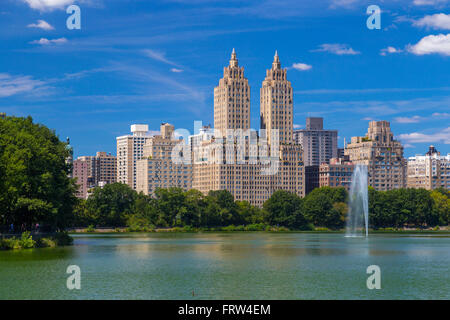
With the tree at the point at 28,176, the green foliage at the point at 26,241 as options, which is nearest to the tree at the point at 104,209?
the tree at the point at 28,176

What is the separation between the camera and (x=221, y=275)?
61.0 m

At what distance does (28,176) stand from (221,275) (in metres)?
35.0

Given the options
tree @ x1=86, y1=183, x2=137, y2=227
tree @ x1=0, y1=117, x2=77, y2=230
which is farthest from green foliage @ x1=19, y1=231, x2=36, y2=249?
tree @ x1=86, y1=183, x2=137, y2=227

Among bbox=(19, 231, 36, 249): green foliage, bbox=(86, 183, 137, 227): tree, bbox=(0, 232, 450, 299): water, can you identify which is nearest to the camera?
bbox=(0, 232, 450, 299): water

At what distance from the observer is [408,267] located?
69.2 metres

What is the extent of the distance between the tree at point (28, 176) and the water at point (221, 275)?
18.5 feet

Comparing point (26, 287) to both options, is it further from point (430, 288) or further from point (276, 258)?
point (276, 258)

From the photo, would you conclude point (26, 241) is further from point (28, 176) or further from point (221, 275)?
point (221, 275)

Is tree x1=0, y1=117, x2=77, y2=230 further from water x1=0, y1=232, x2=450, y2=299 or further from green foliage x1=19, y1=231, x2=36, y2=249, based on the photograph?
water x1=0, y1=232, x2=450, y2=299

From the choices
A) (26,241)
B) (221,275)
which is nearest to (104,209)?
(26,241)

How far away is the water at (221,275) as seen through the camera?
49894 millimetres

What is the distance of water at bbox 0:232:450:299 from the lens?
49894 mm

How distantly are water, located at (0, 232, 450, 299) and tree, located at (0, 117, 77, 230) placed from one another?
18.5 ft
